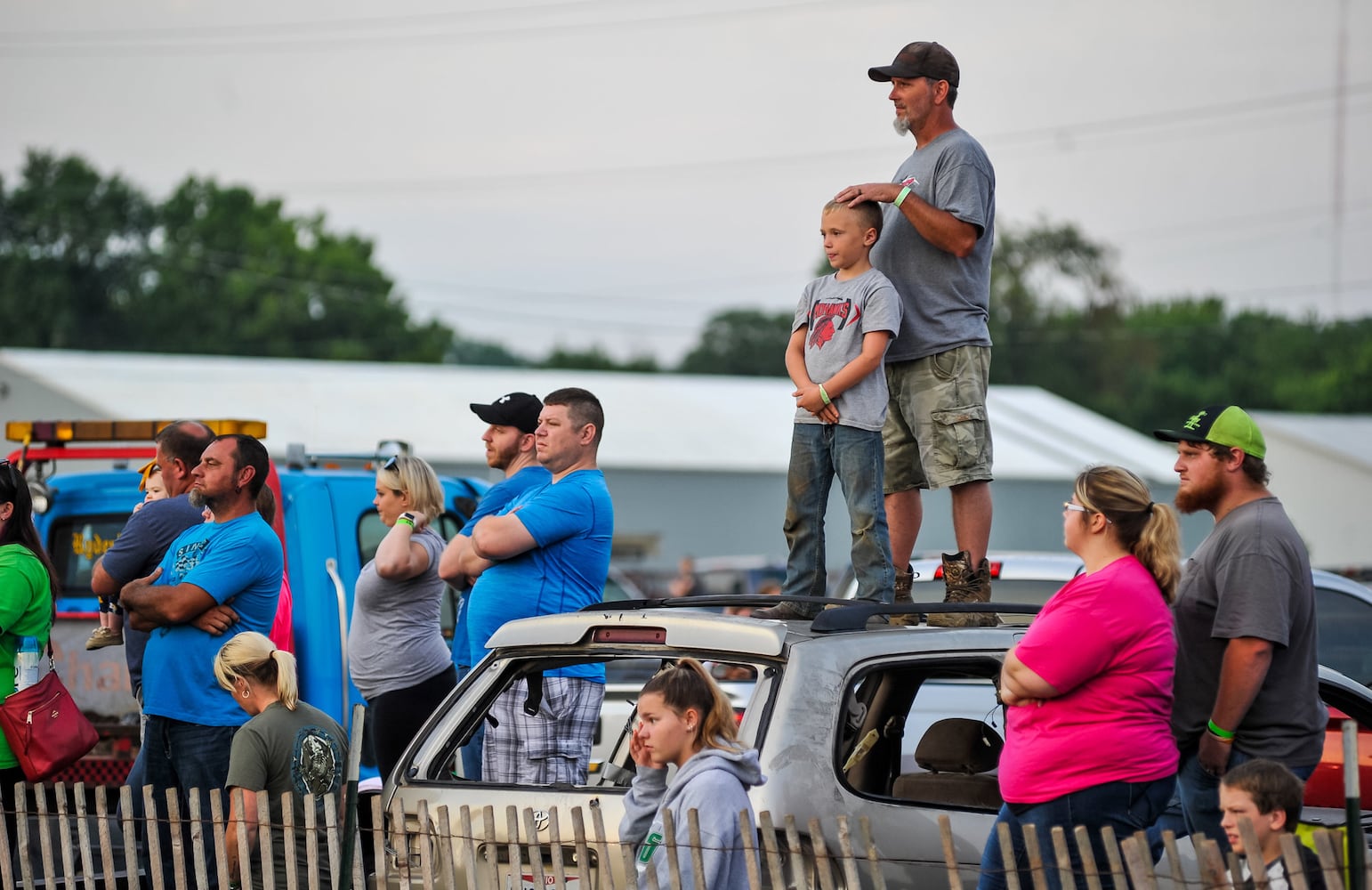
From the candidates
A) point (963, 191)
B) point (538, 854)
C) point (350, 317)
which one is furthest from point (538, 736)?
point (350, 317)

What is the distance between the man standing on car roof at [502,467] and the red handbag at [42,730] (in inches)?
59.0

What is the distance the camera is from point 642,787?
454cm

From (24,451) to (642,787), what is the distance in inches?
213

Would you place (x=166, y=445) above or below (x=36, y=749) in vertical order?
above

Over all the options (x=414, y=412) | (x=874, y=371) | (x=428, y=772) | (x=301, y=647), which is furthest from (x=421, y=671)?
(x=414, y=412)

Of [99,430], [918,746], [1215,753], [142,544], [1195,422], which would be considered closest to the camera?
[1215,753]

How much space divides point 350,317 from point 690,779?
68037 mm

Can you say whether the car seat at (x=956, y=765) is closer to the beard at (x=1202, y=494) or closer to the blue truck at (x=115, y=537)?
the beard at (x=1202, y=494)

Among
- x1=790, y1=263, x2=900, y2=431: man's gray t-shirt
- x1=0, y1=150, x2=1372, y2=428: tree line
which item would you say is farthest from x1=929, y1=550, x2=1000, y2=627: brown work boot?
x1=0, y1=150, x2=1372, y2=428: tree line

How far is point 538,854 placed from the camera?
4.50 metres

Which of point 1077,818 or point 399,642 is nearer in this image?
point 1077,818

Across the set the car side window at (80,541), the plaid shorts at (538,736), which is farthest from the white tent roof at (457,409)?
the plaid shorts at (538,736)

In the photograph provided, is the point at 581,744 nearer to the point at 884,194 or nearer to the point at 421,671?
the point at 421,671

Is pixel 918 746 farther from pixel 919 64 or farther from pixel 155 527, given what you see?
pixel 155 527
